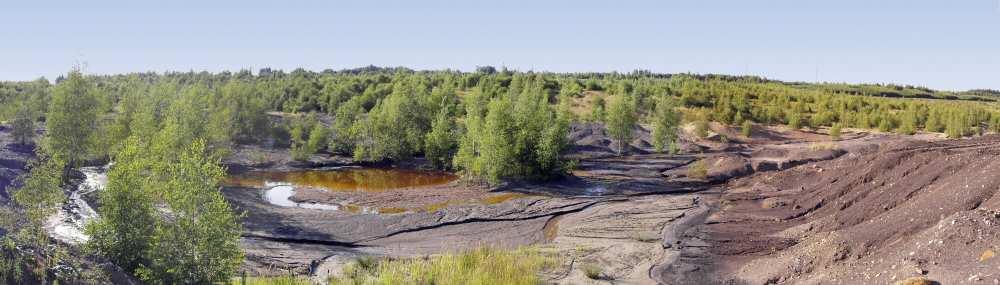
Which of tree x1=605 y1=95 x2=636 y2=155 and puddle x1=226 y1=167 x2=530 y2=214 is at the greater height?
tree x1=605 y1=95 x2=636 y2=155

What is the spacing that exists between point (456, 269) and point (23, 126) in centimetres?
5266

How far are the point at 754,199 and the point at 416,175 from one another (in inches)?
1100

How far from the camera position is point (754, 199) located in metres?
39.9

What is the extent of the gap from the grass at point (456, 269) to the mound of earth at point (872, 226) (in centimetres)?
738

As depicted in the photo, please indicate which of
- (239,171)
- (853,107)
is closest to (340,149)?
(239,171)

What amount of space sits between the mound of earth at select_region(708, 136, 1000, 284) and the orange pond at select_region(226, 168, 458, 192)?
24297 millimetres

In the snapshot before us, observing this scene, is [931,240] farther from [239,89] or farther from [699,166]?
[239,89]

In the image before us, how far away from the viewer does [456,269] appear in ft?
78.8

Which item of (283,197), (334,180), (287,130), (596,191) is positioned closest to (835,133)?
(596,191)

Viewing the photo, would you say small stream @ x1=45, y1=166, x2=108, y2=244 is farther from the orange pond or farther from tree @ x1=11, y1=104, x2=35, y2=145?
tree @ x1=11, y1=104, x2=35, y2=145

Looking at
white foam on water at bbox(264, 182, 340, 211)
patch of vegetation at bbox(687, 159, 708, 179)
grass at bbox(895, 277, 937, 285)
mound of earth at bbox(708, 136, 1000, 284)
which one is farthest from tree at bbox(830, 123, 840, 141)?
grass at bbox(895, 277, 937, 285)

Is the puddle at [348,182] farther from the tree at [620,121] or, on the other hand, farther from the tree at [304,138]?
the tree at [620,121]

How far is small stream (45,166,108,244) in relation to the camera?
29989mm

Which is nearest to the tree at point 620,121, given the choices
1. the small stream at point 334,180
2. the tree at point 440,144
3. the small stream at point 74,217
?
the tree at point 440,144
